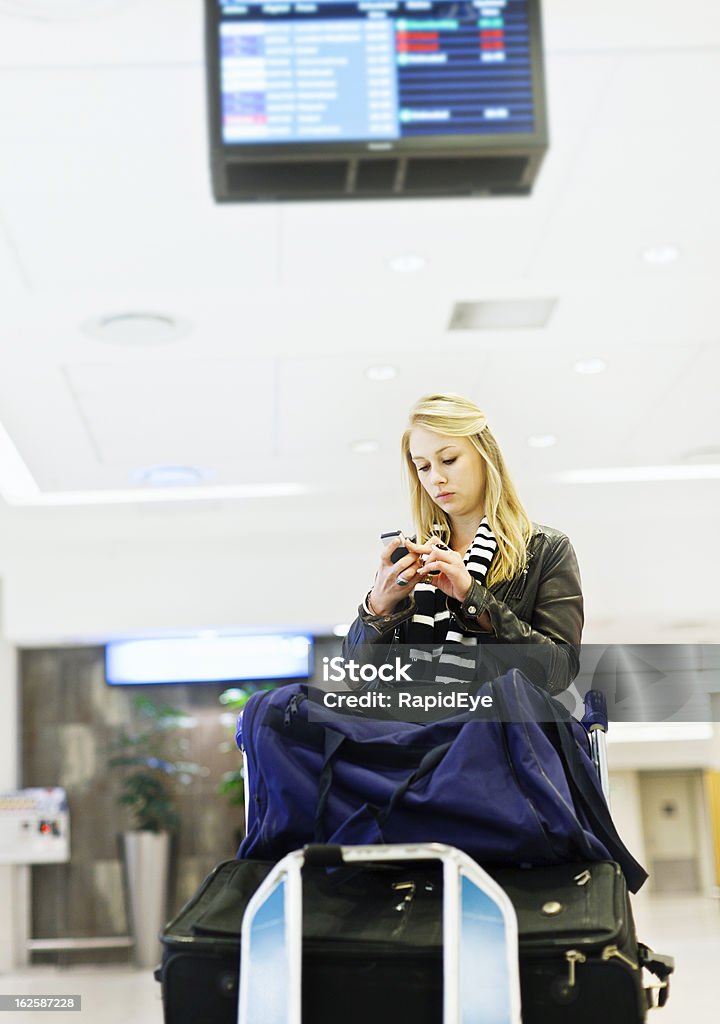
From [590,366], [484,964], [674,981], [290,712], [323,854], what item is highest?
[590,366]

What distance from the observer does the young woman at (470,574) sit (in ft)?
5.89

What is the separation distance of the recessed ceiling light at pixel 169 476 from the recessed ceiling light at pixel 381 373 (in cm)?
168

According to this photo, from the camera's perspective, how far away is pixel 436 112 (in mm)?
2199

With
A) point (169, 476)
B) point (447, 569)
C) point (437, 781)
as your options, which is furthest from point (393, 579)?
point (169, 476)

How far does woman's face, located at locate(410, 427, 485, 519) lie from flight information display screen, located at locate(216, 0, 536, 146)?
59cm

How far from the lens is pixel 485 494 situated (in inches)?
79.1

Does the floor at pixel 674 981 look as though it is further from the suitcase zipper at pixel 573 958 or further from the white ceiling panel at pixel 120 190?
the suitcase zipper at pixel 573 958

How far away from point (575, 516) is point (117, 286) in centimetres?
458

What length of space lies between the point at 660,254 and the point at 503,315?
30.8 inches

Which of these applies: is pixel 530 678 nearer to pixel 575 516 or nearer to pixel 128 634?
pixel 575 516

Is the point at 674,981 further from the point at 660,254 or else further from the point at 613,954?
the point at 613,954

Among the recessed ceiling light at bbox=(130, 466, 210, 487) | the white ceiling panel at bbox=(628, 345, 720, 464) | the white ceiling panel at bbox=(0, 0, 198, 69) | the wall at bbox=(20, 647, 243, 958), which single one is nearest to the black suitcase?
the white ceiling panel at bbox=(0, 0, 198, 69)

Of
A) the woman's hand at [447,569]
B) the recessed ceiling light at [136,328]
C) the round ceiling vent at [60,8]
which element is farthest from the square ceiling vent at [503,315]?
the woman's hand at [447,569]

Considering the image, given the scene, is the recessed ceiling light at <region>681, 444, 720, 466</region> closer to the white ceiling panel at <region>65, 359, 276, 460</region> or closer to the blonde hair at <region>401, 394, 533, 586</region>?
the white ceiling panel at <region>65, 359, 276, 460</region>
